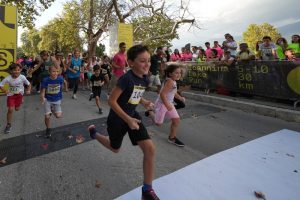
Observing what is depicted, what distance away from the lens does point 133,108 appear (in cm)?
310

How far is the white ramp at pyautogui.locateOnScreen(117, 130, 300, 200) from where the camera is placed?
316 centimetres

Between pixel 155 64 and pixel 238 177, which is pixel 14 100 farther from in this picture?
pixel 155 64

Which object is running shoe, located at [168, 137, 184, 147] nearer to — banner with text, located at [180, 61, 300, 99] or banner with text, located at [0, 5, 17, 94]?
banner with text, located at [180, 61, 300, 99]

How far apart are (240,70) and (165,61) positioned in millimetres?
3909

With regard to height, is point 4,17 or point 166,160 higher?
point 4,17

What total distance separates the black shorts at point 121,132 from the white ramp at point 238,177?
0.65 m

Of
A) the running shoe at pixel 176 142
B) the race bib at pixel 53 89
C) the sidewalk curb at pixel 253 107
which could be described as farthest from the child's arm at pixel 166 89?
the sidewalk curb at pixel 253 107

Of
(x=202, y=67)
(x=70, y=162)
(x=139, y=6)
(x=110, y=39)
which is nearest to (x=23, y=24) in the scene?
(x=139, y=6)

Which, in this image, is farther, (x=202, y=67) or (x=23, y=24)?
(x=23, y=24)

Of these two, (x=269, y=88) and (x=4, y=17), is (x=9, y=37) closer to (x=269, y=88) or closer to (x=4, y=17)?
(x=4, y=17)

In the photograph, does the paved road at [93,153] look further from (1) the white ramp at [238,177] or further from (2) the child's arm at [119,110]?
(2) the child's arm at [119,110]

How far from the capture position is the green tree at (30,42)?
81125 mm

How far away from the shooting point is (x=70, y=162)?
4.08 metres

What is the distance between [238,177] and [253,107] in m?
4.39
